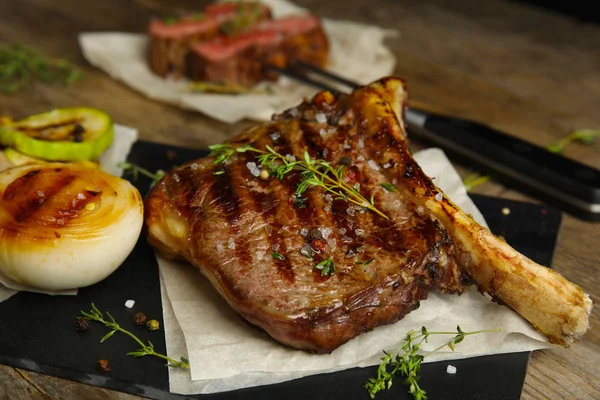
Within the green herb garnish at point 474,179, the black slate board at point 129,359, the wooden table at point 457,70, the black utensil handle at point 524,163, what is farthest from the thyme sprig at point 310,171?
the black utensil handle at point 524,163

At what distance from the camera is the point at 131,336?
3031mm

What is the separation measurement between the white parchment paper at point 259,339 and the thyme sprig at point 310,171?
1.69 ft

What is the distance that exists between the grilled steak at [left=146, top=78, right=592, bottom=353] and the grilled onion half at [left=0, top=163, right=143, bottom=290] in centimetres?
17

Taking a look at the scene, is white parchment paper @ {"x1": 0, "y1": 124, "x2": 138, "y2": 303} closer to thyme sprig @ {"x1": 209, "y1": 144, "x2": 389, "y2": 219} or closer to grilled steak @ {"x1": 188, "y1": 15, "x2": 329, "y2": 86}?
thyme sprig @ {"x1": 209, "y1": 144, "x2": 389, "y2": 219}

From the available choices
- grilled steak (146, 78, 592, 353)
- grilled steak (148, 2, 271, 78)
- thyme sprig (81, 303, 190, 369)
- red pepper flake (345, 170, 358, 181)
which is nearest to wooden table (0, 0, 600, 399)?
grilled steak (148, 2, 271, 78)

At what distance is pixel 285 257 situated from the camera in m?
2.97

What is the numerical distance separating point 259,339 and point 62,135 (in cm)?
178

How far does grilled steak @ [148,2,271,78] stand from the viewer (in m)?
5.51

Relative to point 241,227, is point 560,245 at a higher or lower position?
lower

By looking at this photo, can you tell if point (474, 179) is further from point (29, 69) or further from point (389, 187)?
point (29, 69)

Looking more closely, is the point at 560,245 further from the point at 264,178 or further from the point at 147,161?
the point at 147,161

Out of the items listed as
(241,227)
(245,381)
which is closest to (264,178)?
(241,227)

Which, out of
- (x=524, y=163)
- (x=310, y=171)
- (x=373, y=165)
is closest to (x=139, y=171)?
(x=310, y=171)

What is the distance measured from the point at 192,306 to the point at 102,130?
137 cm
